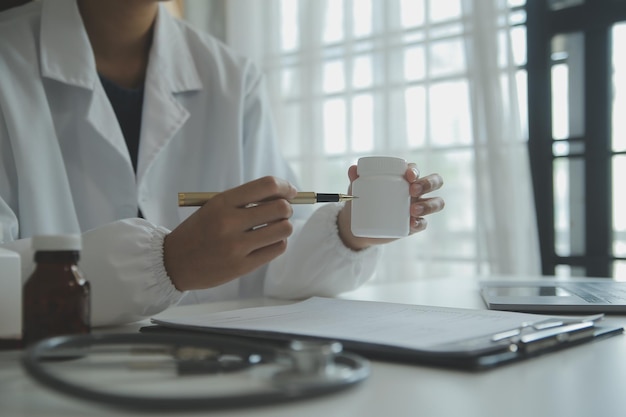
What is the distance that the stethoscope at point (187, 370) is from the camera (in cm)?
38

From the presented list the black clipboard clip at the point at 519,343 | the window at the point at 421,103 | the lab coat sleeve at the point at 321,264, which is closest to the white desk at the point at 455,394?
the black clipboard clip at the point at 519,343

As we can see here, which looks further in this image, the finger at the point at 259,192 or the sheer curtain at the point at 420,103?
the sheer curtain at the point at 420,103

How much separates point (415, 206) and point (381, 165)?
0.61 ft

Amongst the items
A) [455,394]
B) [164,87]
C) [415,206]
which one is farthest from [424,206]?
[164,87]

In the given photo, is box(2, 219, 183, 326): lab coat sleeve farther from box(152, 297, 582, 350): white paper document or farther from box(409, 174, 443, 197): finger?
box(409, 174, 443, 197): finger

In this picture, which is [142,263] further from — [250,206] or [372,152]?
[372,152]

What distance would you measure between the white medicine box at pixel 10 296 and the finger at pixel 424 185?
1.78ft

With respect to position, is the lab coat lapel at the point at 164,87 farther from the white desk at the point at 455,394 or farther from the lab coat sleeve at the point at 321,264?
the white desk at the point at 455,394

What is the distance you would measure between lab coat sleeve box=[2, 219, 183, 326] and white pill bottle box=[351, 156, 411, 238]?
0.29 metres

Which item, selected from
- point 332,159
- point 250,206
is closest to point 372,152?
point 332,159

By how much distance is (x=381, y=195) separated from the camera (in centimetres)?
89

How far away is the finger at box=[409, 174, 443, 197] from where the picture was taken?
93cm

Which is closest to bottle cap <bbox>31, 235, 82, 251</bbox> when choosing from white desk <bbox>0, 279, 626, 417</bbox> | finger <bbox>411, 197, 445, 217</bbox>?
white desk <bbox>0, 279, 626, 417</bbox>

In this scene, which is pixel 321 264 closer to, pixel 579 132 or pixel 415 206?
pixel 415 206
